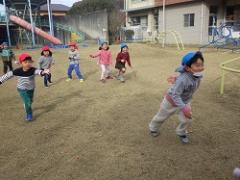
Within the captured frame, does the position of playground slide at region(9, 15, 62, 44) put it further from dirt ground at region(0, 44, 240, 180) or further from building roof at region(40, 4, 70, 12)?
building roof at region(40, 4, 70, 12)

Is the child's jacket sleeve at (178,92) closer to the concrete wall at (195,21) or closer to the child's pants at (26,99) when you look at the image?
the child's pants at (26,99)

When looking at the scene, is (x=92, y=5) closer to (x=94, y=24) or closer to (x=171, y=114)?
(x=94, y=24)

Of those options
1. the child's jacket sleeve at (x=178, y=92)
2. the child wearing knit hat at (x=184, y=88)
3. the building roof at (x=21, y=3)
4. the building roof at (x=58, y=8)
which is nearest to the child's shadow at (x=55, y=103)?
the child wearing knit hat at (x=184, y=88)

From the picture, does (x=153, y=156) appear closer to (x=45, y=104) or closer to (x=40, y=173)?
(x=40, y=173)

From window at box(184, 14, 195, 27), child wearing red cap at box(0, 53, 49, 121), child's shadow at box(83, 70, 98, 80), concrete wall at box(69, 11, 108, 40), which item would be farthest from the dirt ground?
concrete wall at box(69, 11, 108, 40)

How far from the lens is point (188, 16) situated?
941 inches

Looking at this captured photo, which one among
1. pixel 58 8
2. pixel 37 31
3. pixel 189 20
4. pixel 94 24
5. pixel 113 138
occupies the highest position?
pixel 58 8

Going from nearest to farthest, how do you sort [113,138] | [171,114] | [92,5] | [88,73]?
[171,114]
[113,138]
[88,73]
[92,5]

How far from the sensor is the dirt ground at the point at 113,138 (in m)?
3.75

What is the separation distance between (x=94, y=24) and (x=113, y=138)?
25775 millimetres

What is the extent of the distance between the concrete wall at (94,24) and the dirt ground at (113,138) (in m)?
19.8

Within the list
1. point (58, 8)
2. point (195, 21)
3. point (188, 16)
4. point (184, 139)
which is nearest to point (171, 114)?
point (184, 139)

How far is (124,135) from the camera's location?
489cm

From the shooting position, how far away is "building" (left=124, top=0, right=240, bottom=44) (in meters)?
22.2
